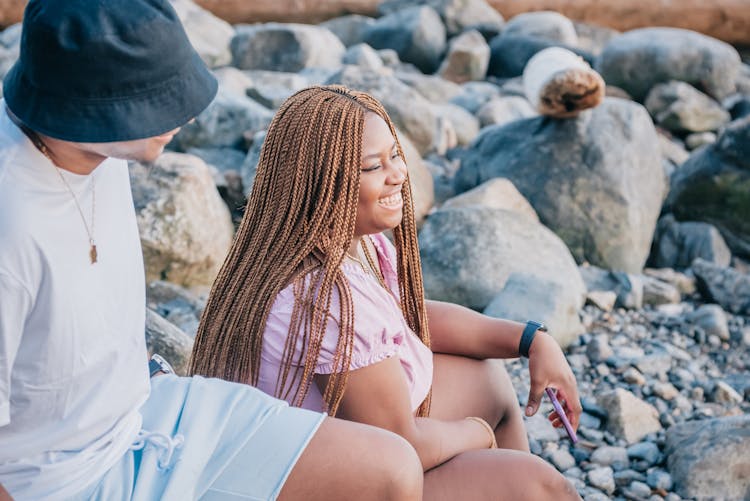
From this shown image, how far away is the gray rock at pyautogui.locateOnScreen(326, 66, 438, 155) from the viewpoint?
7.33 metres

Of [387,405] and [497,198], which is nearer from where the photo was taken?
[387,405]

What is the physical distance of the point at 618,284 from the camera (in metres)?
5.48

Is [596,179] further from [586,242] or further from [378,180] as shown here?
[378,180]

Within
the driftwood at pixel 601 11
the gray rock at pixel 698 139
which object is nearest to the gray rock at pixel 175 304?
the gray rock at pixel 698 139

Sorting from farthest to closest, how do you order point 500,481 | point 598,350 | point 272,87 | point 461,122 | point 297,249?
point 461,122 → point 272,87 → point 598,350 → point 297,249 → point 500,481

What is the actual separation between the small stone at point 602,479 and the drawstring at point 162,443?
2.01 m

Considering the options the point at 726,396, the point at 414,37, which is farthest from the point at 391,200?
the point at 414,37

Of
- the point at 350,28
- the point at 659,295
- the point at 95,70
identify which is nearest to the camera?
the point at 95,70

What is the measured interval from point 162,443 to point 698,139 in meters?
8.82

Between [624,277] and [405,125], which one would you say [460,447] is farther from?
[405,125]

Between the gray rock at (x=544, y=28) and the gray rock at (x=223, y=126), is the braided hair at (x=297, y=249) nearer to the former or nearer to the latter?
the gray rock at (x=223, y=126)

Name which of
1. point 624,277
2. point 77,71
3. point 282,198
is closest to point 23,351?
point 77,71

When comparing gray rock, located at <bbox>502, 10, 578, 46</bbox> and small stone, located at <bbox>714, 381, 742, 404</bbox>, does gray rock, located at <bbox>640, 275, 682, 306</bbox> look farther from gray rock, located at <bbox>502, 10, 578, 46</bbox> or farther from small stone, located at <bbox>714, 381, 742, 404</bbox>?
gray rock, located at <bbox>502, 10, 578, 46</bbox>

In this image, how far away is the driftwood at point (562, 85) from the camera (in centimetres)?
598
